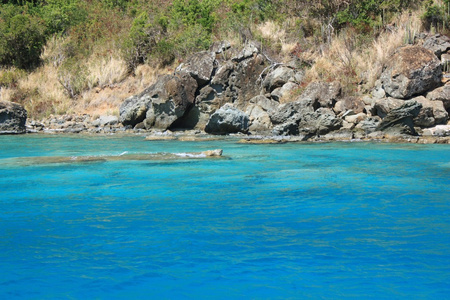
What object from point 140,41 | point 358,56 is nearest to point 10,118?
point 140,41

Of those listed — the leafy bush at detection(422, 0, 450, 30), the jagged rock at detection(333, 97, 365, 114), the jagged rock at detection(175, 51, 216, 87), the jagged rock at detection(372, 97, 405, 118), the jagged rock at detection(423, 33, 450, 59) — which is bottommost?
the jagged rock at detection(333, 97, 365, 114)

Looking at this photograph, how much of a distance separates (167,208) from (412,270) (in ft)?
11.0

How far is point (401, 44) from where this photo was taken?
65.2ft

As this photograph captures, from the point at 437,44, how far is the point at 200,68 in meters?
10.2

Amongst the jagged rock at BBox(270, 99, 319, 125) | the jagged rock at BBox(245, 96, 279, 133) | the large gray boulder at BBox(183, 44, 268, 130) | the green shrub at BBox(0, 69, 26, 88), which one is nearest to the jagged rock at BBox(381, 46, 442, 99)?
the jagged rock at BBox(270, 99, 319, 125)

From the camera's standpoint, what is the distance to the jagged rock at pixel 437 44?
18672mm

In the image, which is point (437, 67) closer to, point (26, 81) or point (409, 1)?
point (409, 1)

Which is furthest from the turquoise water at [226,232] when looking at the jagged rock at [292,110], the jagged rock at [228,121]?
the jagged rock at [228,121]

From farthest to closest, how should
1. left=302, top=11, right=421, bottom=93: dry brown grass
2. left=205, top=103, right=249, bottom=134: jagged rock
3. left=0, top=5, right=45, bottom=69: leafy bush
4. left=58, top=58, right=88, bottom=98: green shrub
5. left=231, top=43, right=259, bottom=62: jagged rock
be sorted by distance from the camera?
left=0, top=5, right=45, bottom=69: leafy bush < left=58, top=58, right=88, bottom=98: green shrub < left=231, top=43, right=259, bottom=62: jagged rock < left=302, top=11, right=421, bottom=93: dry brown grass < left=205, top=103, right=249, bottom=134: jagged rock

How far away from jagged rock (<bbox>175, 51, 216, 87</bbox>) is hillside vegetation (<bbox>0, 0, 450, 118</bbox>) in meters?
2.40

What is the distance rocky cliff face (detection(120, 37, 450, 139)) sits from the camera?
1619 cm

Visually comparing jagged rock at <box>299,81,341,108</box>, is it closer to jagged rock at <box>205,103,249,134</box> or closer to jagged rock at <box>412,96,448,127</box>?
jagged rock at <box>205,103,249,134</box>

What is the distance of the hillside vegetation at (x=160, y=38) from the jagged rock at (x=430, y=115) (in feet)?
12.3

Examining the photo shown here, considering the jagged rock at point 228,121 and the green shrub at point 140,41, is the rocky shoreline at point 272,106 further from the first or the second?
the green shrub at point 140,41
